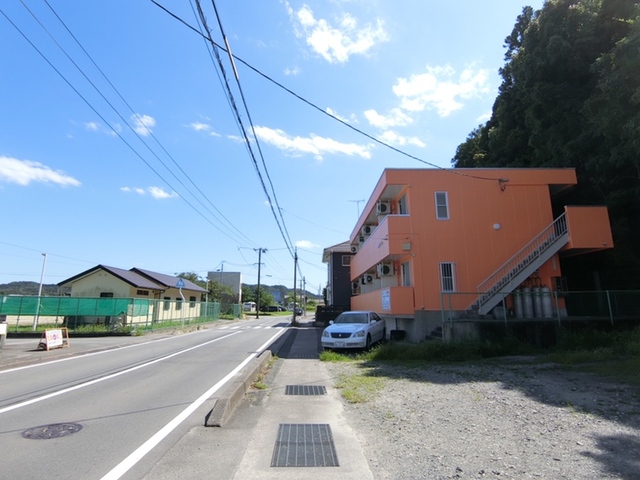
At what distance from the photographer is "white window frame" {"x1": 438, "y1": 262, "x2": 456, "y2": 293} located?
16812mm

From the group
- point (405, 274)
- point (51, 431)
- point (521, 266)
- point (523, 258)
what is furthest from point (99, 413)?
point (523, 258)

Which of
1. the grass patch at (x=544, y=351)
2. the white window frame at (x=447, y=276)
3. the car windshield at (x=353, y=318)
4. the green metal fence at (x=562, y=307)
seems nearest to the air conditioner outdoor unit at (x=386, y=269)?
the white window frame at (x=447, y=276)

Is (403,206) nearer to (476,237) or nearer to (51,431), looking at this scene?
(476,237)

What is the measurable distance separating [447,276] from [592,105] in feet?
27.3

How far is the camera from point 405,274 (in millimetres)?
18859

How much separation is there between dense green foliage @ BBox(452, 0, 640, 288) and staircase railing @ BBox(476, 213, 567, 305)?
8.62ft

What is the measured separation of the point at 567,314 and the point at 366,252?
1156 cm

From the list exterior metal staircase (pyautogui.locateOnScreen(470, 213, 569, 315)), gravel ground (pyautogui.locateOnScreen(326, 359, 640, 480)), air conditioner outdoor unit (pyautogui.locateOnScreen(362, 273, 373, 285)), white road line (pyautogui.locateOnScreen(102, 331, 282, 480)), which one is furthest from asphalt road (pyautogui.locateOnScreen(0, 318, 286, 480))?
air conditioner outdoor unit (pyautogui.locateOnScreen(362, 273, 373, 285))

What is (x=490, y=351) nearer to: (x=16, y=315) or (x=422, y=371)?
(x=422, y=371)

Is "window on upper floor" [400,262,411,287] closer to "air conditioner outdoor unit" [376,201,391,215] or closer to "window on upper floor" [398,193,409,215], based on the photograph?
"window on upper floor" [398,193,409,215]

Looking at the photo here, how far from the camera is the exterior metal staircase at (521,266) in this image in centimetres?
1514

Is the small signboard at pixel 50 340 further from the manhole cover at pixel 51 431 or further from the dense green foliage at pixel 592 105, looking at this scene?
the dense green foliage at pixel 592 105

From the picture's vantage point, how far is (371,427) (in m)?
5.31

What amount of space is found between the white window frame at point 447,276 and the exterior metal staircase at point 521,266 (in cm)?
113
